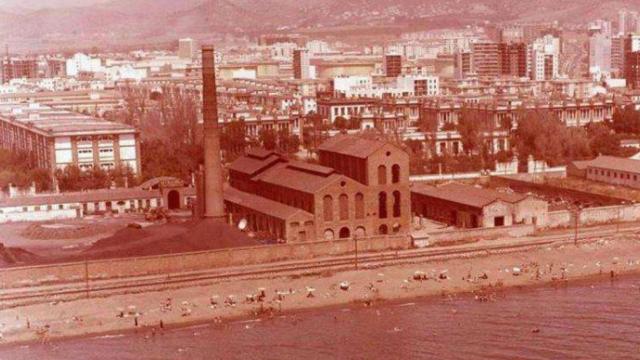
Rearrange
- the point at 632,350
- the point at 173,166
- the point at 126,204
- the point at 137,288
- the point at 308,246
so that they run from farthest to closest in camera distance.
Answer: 1. the point at 173,166
2. the point at 126,204
3. the point at 308,246
4. the point at 137,288
5. the point at 632,350

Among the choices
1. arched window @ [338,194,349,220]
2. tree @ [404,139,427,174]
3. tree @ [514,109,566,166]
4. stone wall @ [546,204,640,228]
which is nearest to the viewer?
arched window @ [338,194,349,220]

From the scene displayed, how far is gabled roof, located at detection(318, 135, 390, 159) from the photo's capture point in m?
24.9

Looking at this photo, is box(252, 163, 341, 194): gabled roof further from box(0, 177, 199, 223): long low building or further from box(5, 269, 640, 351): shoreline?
box(5, 269, 640, 351): shoreline

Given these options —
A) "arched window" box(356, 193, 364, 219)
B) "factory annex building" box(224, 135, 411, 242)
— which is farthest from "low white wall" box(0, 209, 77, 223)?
"arched window" box(356, 193, 364, 219)

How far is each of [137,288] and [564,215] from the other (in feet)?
36.7

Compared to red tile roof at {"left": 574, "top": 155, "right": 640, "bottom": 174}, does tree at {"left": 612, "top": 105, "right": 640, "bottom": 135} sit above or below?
above

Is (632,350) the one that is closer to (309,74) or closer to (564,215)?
(564,215)

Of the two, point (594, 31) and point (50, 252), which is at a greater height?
point (594, 31)

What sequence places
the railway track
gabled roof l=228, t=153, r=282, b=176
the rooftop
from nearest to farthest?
the railway track < gabled roof l=228, t=153, r=282, b=176 < the rooftop

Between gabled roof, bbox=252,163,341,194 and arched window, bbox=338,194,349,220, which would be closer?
arched window, bbox=338,194,349,220

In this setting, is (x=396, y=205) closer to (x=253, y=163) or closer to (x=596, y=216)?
(x=596, y=216)

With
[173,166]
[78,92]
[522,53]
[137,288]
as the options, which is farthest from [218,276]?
[522,53]

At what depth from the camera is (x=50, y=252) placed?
931 inches

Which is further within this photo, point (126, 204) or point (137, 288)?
point (126, 204)
